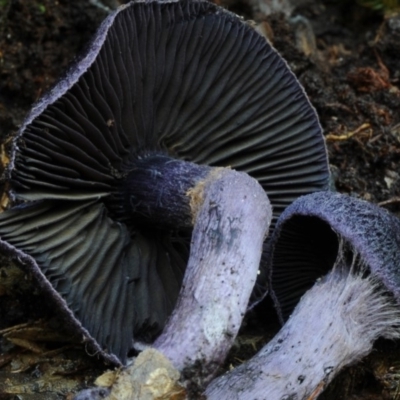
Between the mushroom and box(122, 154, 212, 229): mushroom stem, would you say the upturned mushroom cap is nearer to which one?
the mushroom

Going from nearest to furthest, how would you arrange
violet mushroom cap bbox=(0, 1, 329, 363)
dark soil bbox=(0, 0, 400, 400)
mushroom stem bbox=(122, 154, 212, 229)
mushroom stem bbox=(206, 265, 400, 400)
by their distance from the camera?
mushroom stem bbox=(206, 265, 400, 400) → violet mushroom cap bbox=(0, 1, 329, 363) → mushroom stem bbox=(122, 154, 212, 229) → dark soil bbox=(0, 0, 400, 400)

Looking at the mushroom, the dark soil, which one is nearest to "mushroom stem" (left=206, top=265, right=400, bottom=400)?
the mushroom

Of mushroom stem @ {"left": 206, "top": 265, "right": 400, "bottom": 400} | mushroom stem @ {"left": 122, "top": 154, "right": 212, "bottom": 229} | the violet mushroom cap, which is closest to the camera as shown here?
mushroom stem @ {"left": 206, "top": 265, "right": 400, "bottom": 400}

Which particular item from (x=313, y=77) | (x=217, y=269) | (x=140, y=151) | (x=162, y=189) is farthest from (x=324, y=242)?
(x=313, y=77)

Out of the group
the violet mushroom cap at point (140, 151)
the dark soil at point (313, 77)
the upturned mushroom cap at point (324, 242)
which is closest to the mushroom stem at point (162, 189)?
the violet mushroom cap at point (140, 151)

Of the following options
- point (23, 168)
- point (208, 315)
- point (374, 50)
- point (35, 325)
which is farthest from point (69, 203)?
point (374, 50)

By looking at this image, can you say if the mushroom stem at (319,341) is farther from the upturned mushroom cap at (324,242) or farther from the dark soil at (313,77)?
the dark soil at (313,77)

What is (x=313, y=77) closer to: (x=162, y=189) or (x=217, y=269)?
(x=162, y=189)

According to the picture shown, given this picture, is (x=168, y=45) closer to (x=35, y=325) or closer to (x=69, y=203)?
(x=69, y=203)
